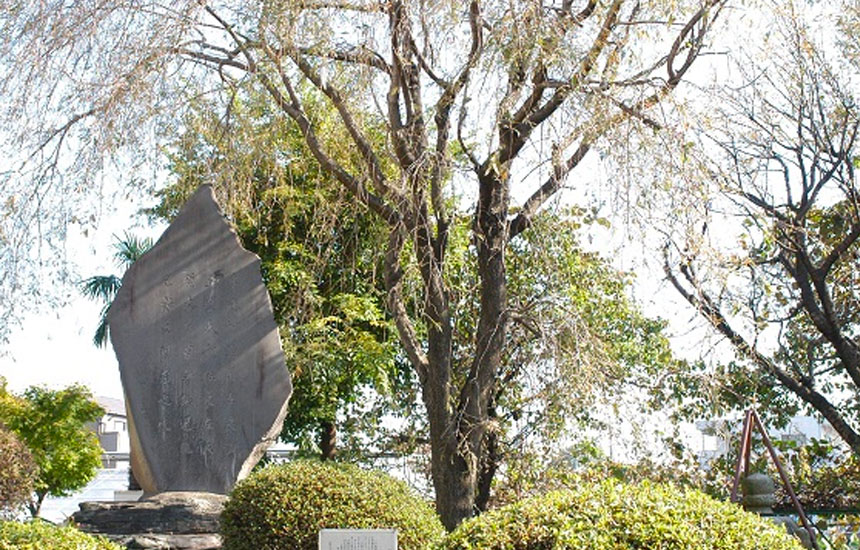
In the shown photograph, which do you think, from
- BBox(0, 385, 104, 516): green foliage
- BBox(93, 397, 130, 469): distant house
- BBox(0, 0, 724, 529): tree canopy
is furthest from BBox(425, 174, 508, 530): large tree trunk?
BBox(93, 397, 130, 469): distant house

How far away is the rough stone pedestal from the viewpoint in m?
7.22

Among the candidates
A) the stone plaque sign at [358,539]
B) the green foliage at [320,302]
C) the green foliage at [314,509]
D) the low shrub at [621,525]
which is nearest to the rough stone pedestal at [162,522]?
the green foliage at [314,509]

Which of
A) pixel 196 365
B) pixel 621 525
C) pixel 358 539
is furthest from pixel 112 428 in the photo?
pixel 621 525

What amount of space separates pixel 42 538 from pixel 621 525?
2.45 meters

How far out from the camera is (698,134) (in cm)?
670

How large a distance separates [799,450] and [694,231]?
5.89 m

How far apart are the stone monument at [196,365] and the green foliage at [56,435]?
6.74 m

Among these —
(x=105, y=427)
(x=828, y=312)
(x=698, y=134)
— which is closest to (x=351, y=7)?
(x=698, y=134)

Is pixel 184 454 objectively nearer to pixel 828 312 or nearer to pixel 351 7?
pixel 351 7

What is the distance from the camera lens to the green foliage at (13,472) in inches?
461

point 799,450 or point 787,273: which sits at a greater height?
point 787,273

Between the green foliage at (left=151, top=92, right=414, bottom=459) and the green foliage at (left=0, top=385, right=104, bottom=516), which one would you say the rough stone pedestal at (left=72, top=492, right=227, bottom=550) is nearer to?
the green foliage at (left=151, top=92, right=414, bottom=459)

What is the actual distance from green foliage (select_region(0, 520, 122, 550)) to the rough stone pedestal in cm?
239

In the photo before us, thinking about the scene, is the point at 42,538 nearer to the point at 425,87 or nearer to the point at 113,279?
the point at 425,87
